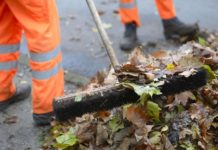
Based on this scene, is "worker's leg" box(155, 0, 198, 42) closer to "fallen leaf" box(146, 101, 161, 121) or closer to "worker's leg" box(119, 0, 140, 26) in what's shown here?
"worker's leg" box(119, 0, 140, 26)

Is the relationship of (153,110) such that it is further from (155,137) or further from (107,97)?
(107,97)

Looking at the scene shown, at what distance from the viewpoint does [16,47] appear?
151 inches

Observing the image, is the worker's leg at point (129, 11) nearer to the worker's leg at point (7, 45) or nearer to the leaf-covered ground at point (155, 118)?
the worker's leg at point (7, 45)

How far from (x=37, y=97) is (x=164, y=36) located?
7.65 feet

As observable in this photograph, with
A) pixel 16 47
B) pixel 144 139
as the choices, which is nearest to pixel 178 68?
pixel 144 139

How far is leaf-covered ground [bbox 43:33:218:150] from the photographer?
2.96 m

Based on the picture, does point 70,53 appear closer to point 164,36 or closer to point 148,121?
point 164,36

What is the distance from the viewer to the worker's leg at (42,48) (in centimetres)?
340

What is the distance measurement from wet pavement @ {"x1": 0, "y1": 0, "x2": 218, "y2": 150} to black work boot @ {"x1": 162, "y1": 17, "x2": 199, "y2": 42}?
12 cm

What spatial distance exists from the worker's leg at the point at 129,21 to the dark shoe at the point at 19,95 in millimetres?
1425

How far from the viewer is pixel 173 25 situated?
5.34 meters

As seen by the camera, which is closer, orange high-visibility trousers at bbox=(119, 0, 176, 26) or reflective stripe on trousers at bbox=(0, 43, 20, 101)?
reflective stripe on trousers at bbox=(0, 43, 20, 101)

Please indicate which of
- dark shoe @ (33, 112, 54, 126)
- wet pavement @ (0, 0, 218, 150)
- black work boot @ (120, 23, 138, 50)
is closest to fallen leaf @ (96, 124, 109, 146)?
wet pavement @ (0, 0, 218, 150)

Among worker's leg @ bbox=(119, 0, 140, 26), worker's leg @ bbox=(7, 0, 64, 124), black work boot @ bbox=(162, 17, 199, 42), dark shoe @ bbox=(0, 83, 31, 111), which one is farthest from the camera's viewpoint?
black work boot @ bbox=(162, 17, 199, 42)
